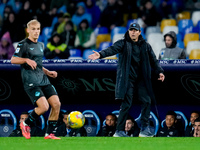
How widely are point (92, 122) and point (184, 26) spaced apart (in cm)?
458

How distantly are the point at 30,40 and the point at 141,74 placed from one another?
198 centimetres

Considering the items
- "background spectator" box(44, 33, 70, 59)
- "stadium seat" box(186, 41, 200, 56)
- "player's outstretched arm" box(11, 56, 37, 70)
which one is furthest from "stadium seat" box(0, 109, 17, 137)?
"stadium seat" box(186, 41, 200, 56)

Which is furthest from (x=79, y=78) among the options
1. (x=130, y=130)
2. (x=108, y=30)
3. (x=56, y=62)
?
(x=108, y=30)

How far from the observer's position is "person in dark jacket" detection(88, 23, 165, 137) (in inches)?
332

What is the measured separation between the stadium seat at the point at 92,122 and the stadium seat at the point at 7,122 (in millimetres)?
1493

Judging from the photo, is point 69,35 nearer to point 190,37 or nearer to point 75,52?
point 75,52

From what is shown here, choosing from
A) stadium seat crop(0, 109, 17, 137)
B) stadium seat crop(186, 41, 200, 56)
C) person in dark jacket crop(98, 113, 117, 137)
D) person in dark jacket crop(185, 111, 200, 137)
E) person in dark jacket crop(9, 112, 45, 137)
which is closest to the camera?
person in dark jacket crop(185, 111, 200, 137)

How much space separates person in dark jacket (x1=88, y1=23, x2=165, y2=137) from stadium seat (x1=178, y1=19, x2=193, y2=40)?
191 inches

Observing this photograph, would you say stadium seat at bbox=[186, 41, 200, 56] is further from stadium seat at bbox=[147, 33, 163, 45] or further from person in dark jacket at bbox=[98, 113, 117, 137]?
person in dark jacket at bbox=[98, 113, 117, 137]

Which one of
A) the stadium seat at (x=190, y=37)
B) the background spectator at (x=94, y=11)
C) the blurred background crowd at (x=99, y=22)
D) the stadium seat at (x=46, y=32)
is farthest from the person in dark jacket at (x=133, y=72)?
the stadium seat at (x=46, y=32)

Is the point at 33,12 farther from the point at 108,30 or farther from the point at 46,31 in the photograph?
the point at 108,30

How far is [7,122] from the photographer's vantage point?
10.5 m

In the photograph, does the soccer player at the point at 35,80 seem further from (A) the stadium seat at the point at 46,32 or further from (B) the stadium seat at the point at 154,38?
(A) the stadium seat at the point at 46,32

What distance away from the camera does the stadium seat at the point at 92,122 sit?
33.5 feet
